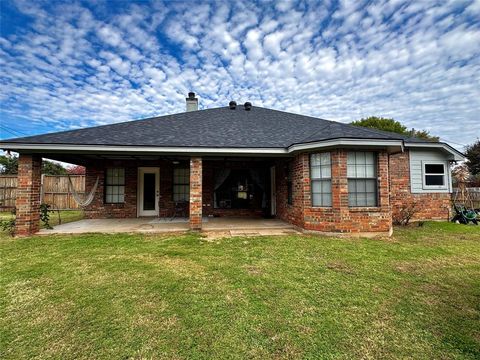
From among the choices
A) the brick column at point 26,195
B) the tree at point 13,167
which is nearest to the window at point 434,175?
the brick column at point 26,195

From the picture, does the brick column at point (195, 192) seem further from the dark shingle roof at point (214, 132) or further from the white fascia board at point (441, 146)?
the white fascia board at point (441, 146)

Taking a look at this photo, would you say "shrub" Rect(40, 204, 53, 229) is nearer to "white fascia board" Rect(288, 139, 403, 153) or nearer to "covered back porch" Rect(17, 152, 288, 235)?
"covered back porch" Rect(17, 152, 288, 235)

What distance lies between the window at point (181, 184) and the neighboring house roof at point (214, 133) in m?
2.22

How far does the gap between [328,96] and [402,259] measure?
1374cm

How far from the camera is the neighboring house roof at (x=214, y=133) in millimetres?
6490

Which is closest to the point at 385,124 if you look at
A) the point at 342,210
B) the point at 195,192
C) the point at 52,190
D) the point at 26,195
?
the point at 342,210

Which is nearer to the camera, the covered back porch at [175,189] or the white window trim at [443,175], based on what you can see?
the white window trim at [443,175]

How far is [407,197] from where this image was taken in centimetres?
886

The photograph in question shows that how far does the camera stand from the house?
21.1 feet

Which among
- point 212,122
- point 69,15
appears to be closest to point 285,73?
point 212,122

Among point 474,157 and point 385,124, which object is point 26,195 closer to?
point 385,124

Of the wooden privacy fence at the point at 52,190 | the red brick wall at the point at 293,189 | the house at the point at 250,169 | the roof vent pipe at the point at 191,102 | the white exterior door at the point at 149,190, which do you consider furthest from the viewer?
the wooden privacy fence at the point at 52,190

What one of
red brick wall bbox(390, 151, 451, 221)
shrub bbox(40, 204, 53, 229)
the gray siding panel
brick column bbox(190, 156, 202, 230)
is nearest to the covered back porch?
shrub bbox(40, 204, 53, 229)

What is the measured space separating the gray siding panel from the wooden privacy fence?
16.2m
